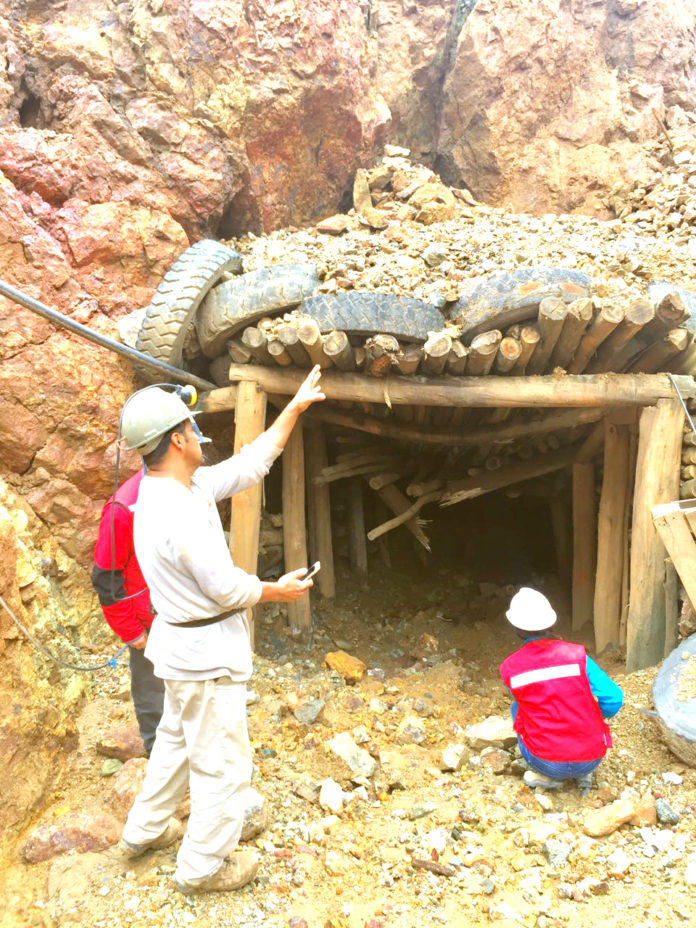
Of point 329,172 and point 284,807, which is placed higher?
point 329,172

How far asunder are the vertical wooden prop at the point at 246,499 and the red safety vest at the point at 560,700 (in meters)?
2.05

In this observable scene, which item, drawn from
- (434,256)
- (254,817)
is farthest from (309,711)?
(434,256)

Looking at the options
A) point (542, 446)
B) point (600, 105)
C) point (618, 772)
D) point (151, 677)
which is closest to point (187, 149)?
point (542, 446)

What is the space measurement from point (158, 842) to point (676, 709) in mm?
2267

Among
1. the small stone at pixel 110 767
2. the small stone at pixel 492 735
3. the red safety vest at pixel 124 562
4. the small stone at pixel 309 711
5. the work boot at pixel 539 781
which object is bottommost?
the small stone at pixel 309 711

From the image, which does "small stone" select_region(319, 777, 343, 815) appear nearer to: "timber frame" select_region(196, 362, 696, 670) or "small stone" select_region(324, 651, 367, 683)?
"small stone" select_region(324, 651, 367, 683)

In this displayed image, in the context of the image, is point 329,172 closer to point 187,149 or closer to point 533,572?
point 187,149

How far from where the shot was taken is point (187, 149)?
591 centimetres

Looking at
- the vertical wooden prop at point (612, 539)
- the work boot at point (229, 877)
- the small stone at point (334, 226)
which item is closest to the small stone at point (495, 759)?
the work boot at point (229, 877)

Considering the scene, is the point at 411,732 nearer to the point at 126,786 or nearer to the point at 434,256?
the point at 126,786

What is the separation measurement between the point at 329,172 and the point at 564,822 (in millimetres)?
6966

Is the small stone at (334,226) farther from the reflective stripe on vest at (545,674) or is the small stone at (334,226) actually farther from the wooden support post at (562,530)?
the reflective stripe on vest at (545,674)

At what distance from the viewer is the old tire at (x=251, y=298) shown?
4.21 m

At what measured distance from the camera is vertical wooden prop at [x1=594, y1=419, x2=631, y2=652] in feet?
16.2
